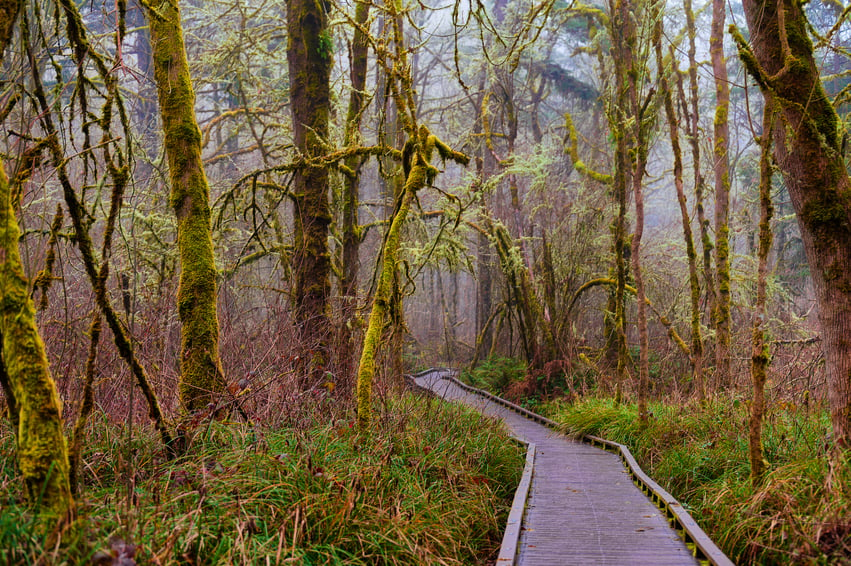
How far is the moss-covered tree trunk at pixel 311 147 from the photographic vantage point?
8.73m

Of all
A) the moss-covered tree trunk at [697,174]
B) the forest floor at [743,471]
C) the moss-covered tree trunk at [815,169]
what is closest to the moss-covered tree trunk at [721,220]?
the moss-covered tree trunk at [697,174]

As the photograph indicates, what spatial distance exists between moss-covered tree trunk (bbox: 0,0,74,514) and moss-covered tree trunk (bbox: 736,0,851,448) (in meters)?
5.09

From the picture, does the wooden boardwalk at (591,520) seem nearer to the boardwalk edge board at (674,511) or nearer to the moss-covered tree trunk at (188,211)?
the boardwalk edge board at (674,511)

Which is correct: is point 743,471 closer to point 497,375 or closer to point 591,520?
point 591,520

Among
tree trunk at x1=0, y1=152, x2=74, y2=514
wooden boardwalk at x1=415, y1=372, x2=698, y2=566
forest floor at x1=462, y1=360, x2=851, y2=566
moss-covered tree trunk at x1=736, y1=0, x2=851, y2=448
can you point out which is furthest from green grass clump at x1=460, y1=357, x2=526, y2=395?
tree trunk at x1=0, y1=152, x2=74, y2=514

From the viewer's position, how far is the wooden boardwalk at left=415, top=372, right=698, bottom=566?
182 inches

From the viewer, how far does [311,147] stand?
8867mm

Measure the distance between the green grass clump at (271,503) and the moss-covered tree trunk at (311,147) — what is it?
9.63ft

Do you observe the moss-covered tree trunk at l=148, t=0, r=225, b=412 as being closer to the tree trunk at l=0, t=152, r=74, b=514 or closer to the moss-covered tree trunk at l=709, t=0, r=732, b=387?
the tree trunk at l=0, t=152, r=74, b=514

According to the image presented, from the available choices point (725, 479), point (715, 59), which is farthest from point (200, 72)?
point (725, 479)

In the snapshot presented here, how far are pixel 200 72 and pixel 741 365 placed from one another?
36.1 feet

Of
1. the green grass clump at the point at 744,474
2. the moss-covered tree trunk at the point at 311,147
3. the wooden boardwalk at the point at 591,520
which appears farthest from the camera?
the moss-covered tree trunk at the point at 311,147

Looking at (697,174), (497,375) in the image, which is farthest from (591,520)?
(497,375)

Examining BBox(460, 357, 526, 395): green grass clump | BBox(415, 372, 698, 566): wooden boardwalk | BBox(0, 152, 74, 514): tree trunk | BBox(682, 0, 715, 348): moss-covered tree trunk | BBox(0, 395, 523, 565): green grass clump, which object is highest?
BBox(682, 0, 715, 348): moss-covered tree trunk
